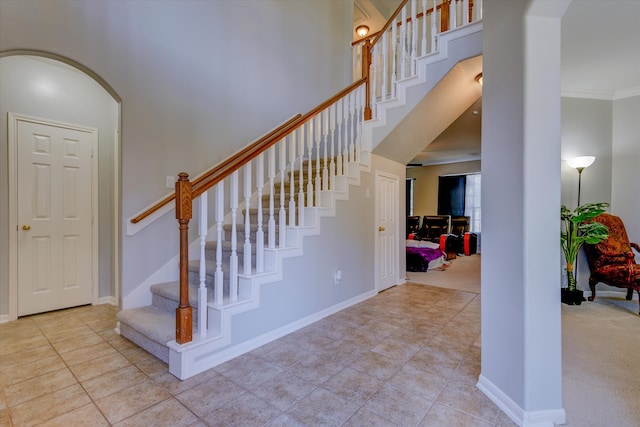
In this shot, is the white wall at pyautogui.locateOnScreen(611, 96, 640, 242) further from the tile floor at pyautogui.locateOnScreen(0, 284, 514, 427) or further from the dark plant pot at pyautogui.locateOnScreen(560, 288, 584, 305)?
the tile floor at pyautogui.locateOnScreen(0, 284, 514, 427)

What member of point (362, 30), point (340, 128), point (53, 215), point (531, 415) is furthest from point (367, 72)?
point (53, 215)

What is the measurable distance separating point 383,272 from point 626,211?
3233mm

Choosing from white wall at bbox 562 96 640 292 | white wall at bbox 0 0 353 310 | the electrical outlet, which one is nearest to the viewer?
white wall at bbox 0 0 353 310

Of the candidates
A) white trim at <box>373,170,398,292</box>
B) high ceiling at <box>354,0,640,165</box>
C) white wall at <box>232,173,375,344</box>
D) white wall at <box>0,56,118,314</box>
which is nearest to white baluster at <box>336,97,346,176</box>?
white wall at <box>232,173,375,344</box>

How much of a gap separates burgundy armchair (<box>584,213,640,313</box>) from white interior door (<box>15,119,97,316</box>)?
5906 mm

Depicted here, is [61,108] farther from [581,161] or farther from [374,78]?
[581,161]

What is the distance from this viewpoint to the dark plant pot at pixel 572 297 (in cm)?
348

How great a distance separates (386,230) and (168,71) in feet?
10.2

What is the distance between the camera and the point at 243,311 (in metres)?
2.19

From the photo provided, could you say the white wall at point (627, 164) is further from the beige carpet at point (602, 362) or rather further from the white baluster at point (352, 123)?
the white baluster at point (352, 123)

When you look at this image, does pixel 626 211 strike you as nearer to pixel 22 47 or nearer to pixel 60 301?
pixel 22 47

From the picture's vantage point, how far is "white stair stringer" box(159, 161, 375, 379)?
1.89m

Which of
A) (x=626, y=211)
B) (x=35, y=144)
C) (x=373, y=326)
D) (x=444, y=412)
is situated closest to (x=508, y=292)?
(x=444, y=412)

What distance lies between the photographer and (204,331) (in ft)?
6.57
